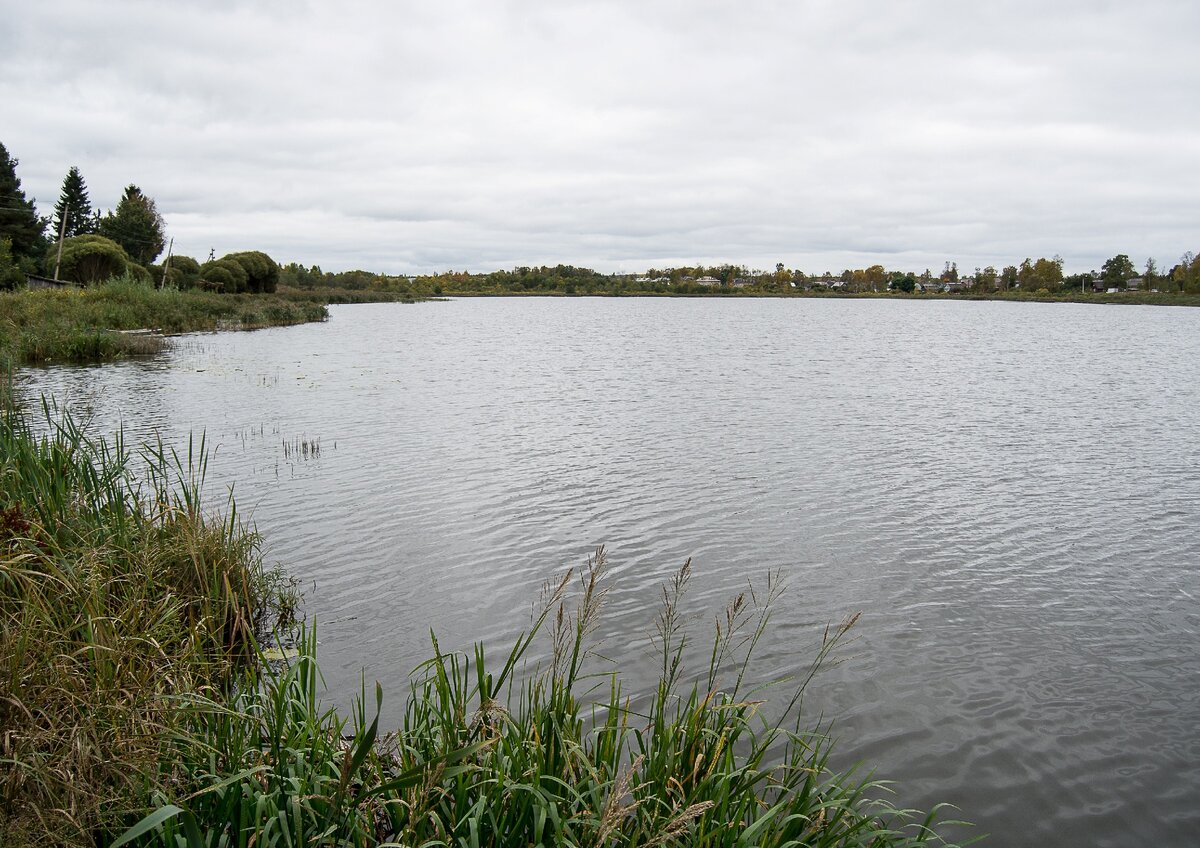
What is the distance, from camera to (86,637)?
14.1 ft

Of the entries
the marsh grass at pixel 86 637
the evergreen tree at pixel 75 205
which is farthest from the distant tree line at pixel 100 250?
the marsh grass at pixel 86 637

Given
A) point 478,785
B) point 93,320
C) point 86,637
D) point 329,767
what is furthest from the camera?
point 93,320

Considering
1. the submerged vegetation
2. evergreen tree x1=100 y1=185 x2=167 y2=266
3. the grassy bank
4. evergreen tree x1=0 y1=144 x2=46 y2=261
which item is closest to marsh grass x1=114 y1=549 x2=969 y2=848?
the submerged vegetation

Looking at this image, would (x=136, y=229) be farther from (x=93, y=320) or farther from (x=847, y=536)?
(x=847, y=536)

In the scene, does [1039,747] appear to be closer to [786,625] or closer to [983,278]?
[786,625]

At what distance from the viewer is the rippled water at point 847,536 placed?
236 inches

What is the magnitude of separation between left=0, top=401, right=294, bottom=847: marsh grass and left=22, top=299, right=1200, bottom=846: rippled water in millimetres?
1490

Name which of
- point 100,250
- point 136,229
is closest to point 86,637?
point 100,250

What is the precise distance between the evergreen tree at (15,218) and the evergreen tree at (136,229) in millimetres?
6426

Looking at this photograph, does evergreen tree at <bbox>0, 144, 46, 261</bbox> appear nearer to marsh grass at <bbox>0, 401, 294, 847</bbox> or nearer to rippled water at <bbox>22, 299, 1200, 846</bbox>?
rippled water at <bbox>22, 299, 1200, 846</bbox>

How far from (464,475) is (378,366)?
20.6 metres

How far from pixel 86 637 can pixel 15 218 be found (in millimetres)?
74500

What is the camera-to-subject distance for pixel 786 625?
25.5 feet

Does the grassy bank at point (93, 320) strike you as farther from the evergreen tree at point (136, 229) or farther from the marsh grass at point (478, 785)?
the evergreen tree at point (136, 229)
